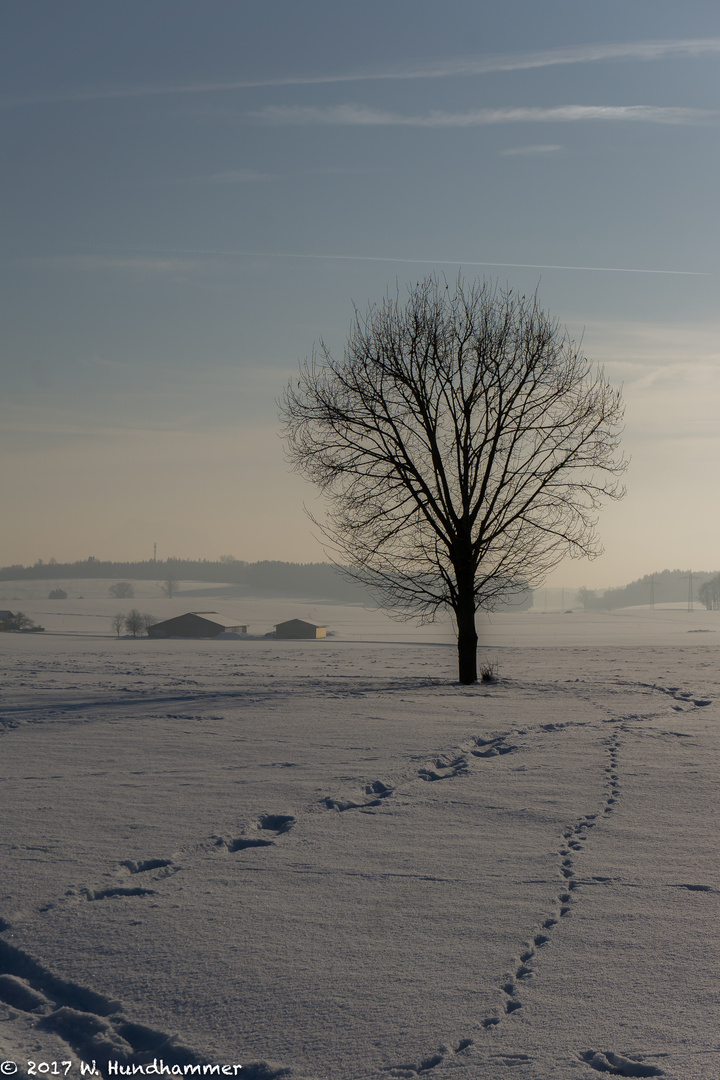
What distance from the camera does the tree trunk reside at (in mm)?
17625

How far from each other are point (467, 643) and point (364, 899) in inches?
528

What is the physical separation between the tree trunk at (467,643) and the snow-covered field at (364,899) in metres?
6.93

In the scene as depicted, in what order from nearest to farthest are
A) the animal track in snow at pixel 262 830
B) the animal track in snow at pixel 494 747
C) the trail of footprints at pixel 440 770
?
the animal track in snow at pixel 262 830, the trail of footprints at pixel 440 770, the animal track in snow at pixel 494 747

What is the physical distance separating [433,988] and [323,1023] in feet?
1.79

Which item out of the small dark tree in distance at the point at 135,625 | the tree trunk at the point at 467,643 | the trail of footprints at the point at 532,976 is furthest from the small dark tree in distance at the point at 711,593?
the trail of footprints at the point at 532,976

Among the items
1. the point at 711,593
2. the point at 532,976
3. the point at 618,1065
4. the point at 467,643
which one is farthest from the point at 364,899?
the point at 711,593

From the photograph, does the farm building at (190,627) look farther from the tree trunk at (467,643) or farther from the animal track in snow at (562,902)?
the animal track in snow at (562,902)

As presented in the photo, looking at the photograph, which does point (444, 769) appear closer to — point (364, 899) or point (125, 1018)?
point (364, 899)

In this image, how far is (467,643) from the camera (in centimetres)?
1788

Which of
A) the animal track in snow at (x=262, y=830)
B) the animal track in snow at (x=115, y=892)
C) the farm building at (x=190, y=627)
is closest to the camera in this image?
the animal track in snow at (x=115, y=892)

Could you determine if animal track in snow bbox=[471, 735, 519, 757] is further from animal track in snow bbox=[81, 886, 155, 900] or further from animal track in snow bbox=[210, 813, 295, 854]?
animal track in snow bbox=[81, 886, 155, 900]

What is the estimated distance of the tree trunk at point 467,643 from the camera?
17625mm

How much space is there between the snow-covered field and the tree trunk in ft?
22.7

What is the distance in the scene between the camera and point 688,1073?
2.92 metres
